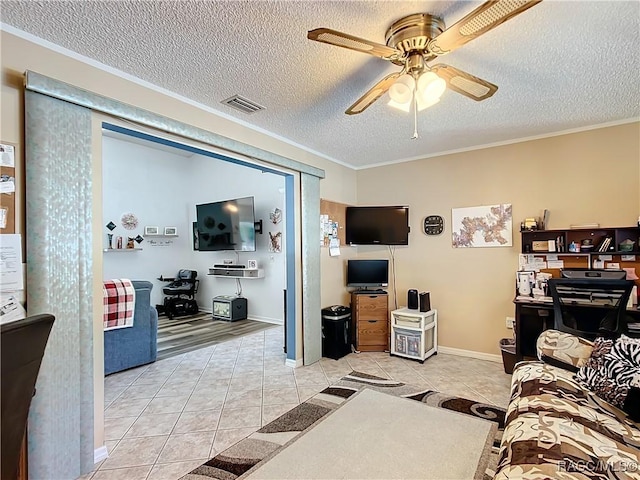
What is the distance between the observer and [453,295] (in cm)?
411

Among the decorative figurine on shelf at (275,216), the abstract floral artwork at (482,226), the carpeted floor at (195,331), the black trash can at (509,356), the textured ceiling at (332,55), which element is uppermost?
the textured ceiling at (332,55)

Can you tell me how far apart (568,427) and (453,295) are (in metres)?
2.77

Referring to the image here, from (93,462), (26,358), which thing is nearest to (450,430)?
(93,462)

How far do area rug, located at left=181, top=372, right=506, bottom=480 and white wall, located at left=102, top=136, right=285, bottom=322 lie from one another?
2.96 meters

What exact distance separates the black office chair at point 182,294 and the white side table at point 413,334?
436cm

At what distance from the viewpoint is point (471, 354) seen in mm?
3969

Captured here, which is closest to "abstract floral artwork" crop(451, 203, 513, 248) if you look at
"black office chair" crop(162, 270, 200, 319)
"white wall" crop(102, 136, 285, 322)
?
"white wall" crop(102, 136, 285, 322)

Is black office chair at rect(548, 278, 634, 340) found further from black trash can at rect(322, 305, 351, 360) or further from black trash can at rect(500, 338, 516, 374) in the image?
black trash can at rect(322, 305, 351, 360)

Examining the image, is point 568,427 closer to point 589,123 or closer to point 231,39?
point 231,39

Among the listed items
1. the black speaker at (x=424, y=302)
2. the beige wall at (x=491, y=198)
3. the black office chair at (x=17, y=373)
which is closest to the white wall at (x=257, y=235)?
the beige wall at (x=491, y=198)

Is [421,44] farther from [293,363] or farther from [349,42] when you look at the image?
[293,363]

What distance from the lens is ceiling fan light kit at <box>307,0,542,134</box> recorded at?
1413 mm

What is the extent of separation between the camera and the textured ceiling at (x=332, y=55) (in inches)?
66.4

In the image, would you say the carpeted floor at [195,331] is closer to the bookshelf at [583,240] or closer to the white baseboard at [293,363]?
the white baseboard at [293,363]
